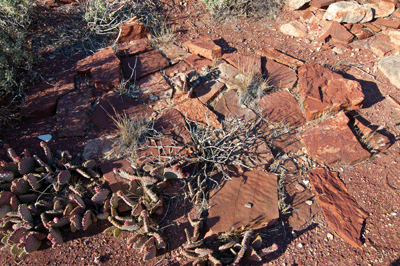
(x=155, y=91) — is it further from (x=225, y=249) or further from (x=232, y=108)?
(x=225, y=249)

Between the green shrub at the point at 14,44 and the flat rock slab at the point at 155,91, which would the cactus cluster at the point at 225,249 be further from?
the green shrub at the point at 14,44

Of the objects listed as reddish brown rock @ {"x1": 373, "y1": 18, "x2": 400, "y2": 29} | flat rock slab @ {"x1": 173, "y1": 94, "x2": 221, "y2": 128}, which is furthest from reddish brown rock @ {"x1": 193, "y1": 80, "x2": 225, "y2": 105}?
reddish brown rock @ {"x1": 373, "y1": 18, "x2": 400, "y2": 29}

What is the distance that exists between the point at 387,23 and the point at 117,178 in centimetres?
508

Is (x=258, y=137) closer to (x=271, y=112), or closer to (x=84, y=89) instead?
(x=271, y=112)

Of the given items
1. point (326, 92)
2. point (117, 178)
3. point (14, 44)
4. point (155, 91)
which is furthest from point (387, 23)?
point (14, 44)

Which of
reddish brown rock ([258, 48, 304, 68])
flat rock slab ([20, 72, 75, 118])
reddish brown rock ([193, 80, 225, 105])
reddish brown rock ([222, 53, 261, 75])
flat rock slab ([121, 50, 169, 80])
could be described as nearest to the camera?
flat rock slab ([20, 72, 75, 118])

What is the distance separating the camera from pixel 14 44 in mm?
3406

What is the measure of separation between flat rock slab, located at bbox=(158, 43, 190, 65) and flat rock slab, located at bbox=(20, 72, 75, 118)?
1296mm

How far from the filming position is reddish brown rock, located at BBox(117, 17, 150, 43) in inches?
151

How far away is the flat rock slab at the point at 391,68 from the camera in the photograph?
3697 millimetres

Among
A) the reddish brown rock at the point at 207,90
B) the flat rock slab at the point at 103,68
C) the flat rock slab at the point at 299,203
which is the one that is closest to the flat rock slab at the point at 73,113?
the flat rock slab at the point at 103,68

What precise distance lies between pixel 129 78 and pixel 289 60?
232 cm

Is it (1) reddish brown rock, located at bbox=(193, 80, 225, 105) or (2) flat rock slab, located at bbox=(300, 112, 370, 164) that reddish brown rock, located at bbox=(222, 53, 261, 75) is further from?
(2) flat rock slab, located at bbox=(300, 112, 370, 164)

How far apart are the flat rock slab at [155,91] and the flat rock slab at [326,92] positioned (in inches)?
68.4
